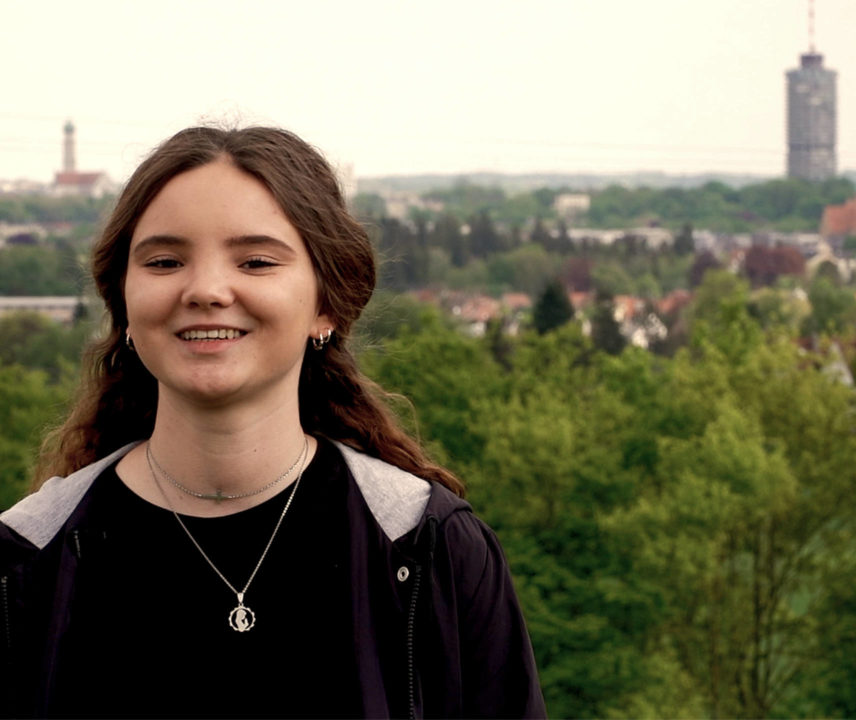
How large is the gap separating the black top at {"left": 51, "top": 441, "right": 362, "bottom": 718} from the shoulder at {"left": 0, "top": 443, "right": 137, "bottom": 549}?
3 centimetres

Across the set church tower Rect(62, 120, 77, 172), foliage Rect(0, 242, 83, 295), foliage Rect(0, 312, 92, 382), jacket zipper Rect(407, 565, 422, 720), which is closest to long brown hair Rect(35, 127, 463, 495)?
jacket zipper Rect(407, 565, 422, 720)

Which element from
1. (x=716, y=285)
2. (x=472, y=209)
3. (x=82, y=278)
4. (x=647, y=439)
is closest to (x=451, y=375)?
(x=647, y=439)

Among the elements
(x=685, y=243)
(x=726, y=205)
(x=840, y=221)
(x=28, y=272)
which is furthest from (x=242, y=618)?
(x=726, y=205)

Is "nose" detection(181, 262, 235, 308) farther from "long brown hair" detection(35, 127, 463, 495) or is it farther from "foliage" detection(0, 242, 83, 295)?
"foliage" detection(0, 242, 83, 295)

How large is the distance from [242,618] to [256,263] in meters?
0.48

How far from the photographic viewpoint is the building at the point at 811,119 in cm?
16738

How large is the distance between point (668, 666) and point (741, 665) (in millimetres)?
3142

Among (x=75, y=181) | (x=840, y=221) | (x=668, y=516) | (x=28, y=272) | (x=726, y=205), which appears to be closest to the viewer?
(x=668, y=516)

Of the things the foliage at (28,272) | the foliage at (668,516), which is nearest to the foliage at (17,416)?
the foliage at (668,516)

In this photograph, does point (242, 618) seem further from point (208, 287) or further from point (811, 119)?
point (811, 119)

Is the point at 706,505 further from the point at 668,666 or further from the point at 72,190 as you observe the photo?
the point at 72,190

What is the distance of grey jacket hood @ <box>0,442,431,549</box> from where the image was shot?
2299mm

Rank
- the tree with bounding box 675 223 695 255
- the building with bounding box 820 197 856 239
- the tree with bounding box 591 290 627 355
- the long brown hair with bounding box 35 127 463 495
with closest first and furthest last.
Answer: the long brown hair with bounding box 35 127 463 495, the tree with bounding box 591 290 627 355, the tree with bounding box 675 223 695 255, the building with bounding box 820 197 856 239

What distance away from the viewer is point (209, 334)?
226 centimetres
